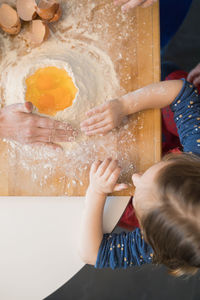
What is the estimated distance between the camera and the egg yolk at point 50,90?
68cm

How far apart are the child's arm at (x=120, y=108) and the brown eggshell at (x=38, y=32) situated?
0.23 m

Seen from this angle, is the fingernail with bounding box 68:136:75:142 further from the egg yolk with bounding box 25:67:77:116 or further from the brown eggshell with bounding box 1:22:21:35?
the brown eggshell with bounding box 1:22:21:35

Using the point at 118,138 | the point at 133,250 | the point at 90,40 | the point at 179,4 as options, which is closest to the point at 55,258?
the point at 133,250

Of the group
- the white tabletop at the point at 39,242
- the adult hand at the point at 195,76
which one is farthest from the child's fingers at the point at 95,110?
the adult hand at the point at 195,76

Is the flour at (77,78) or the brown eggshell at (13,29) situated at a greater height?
the brown eggshell at (13,29)

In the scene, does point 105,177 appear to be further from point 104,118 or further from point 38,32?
point 38,32

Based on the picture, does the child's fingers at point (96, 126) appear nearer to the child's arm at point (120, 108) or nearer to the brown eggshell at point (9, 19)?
the child's arm at point (120, 108)

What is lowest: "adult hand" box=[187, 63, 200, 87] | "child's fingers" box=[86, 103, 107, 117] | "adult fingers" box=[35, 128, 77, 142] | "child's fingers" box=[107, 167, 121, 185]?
"child's fingers" box=[107, 167, 121, 185]

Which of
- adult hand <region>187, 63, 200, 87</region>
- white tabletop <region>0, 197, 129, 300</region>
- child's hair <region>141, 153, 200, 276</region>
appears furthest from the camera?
adult hand <region>187, 63, 200, 87</region>

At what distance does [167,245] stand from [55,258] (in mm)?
266

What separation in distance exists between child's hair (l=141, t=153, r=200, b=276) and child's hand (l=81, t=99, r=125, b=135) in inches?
7.4

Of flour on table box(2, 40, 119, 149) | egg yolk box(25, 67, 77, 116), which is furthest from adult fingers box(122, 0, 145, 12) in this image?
egg yolk box(25, 67, 77, 116)

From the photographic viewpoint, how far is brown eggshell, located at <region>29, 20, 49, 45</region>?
69cm

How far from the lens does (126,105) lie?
68cm
